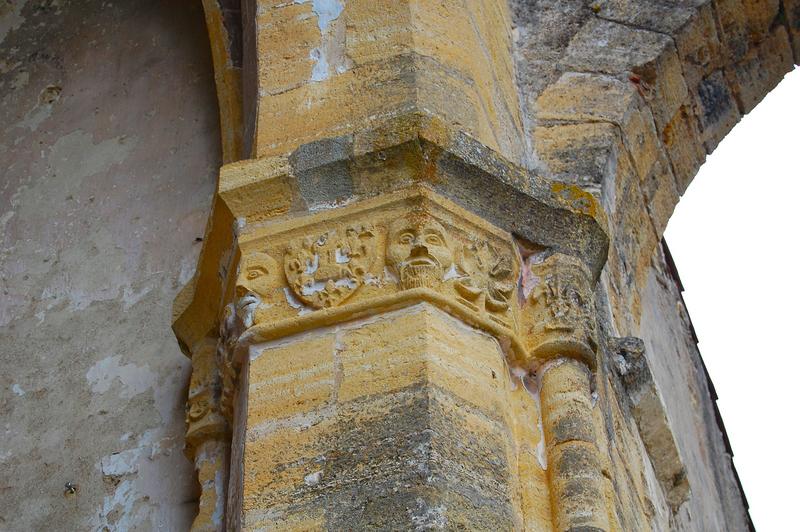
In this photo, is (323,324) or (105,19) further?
(105,19)

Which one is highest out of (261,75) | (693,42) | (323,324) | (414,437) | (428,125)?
(693,42)

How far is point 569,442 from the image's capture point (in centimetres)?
297

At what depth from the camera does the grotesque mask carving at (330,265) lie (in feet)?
10.0

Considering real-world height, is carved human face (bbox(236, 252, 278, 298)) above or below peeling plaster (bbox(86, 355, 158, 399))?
below

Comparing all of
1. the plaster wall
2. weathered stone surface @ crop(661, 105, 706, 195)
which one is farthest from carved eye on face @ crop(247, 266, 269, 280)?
weathered stone surface @ crop(661, 105, 706, 195)

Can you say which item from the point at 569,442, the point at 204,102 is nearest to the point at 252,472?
the point at 569,442

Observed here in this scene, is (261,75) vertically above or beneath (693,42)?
beneath

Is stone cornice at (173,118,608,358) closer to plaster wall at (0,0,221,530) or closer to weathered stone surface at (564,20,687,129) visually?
plaster wall at (0,0,221,530)

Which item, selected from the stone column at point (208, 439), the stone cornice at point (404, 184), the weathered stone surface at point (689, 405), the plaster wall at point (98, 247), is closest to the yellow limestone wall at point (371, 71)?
the stone cornice at point (404, 184)

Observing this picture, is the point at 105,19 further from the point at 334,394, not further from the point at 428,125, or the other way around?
the point at 334,394

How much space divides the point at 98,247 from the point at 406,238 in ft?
5.00

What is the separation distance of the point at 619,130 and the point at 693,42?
1.53ft

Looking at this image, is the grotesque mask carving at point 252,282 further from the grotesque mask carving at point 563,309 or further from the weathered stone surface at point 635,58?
the weathered stone surface at point 635,58

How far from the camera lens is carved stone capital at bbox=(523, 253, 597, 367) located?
3125mm
